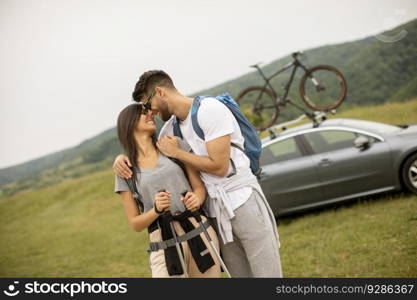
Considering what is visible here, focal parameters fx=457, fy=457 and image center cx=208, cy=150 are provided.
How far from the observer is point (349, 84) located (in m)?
26.2

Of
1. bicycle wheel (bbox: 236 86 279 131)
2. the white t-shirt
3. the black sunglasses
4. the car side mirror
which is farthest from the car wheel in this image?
the black sunglasses

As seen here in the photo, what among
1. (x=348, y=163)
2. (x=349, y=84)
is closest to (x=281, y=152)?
(x=348, y=163)

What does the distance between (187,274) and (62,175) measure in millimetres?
35282

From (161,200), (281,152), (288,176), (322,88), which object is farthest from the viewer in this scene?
(322,88)

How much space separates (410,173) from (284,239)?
79.8 inches

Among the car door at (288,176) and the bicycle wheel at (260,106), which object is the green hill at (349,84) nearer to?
the bicycle wheel at (260,106)

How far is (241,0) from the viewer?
48.2 feet

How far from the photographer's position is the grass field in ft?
17.1

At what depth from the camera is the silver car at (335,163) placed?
650 cm

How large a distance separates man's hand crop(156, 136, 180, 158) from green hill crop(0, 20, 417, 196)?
557 centimetres

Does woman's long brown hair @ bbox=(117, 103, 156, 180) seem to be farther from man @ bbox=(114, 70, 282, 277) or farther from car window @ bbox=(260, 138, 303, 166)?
car window @ bbox=(260, 138, 303, 166)

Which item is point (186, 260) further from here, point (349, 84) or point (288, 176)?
point (349, 84)

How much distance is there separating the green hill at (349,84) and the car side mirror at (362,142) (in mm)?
1816

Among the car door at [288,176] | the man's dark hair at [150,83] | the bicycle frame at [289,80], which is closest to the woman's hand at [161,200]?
the man's dark hair at [150,83]
